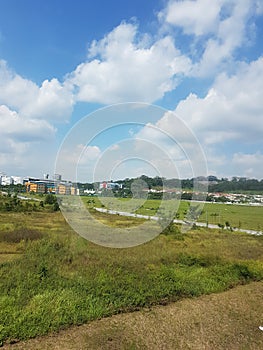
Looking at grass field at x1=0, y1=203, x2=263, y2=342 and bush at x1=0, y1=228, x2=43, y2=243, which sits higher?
grass field at x1=0, y1=203, x2=263, y2=342

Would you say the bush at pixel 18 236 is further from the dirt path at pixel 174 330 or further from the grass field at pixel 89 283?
the dirt path at pixel 174 330

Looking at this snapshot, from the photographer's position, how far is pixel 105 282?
6090 mm

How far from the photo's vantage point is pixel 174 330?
5.02 metres

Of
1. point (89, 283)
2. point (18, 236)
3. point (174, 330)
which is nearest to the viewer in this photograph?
point (174, 330)

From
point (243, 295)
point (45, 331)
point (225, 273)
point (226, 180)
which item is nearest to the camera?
point (45, 331)

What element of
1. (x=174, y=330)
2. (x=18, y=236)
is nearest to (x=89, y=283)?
(x=174, y=330)

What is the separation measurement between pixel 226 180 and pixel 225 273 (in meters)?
82.1

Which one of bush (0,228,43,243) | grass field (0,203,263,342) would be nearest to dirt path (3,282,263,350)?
grass field (0,203,263,342)

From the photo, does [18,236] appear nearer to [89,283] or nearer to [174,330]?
[89,283]

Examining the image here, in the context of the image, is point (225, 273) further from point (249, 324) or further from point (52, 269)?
point (52, 269)

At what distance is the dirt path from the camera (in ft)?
14.5

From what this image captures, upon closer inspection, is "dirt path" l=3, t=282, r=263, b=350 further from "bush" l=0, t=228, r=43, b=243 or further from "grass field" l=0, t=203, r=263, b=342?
"bush" l=0, t=228, r=43, b=243

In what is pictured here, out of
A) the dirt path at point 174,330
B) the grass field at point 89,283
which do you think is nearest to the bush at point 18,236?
the grass field at point 89,283

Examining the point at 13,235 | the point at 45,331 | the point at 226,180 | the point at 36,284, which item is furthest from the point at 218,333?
the point at 226,180
